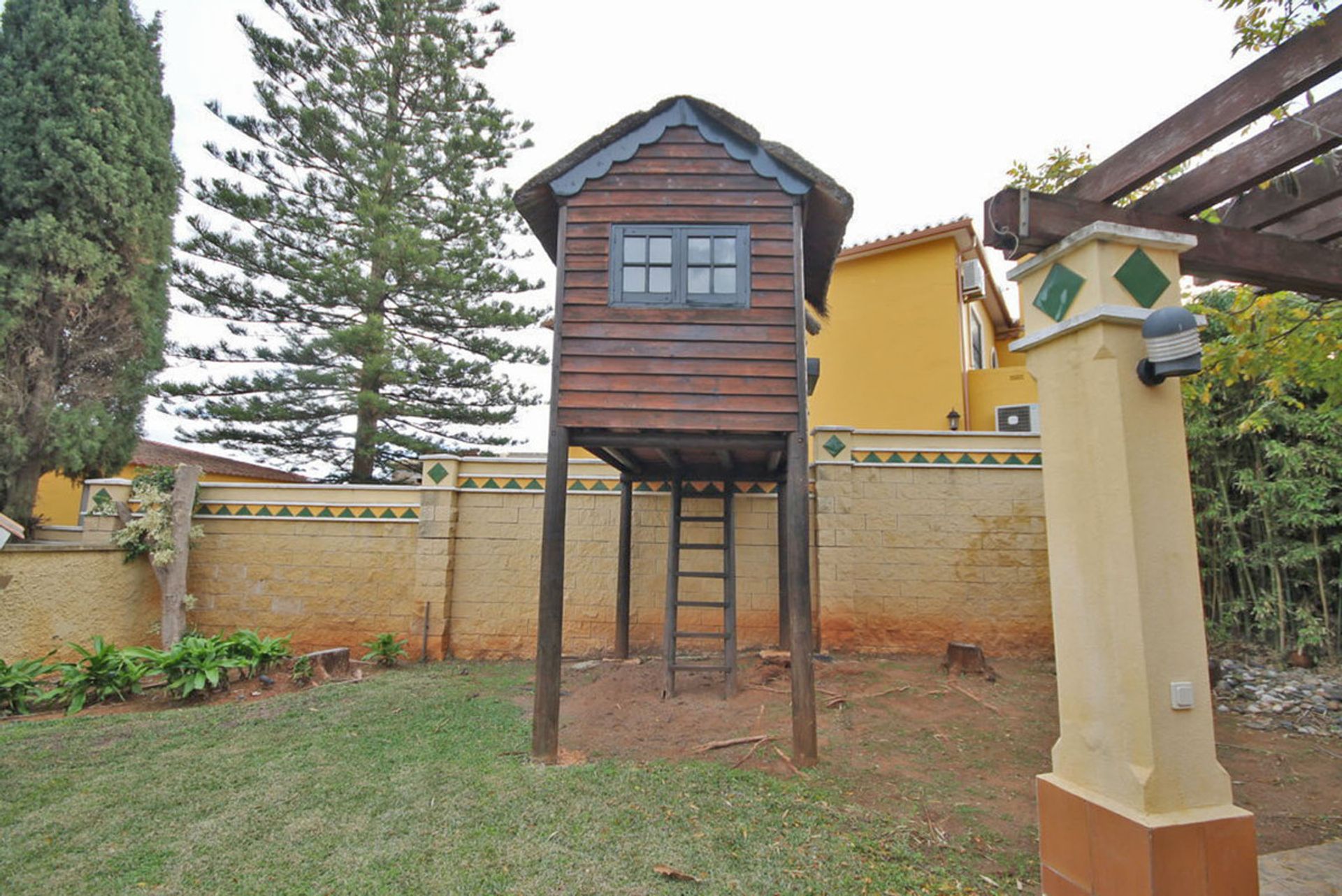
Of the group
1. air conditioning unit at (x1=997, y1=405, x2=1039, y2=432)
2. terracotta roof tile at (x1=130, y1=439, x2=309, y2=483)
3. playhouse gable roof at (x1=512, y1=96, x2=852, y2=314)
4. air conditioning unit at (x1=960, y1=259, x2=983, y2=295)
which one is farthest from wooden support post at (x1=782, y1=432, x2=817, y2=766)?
terracotta roof tile at (x1=130, y1=439, x2=309, y2=483)

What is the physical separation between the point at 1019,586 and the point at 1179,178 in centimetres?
499

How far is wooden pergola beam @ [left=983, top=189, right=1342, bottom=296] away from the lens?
2.11m

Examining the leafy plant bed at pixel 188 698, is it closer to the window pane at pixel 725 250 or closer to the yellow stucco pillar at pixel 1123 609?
the window pane at pixel 725 250

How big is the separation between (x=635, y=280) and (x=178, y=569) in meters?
5.89

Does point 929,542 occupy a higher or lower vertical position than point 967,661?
higher

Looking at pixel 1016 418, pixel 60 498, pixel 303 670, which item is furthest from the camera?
pixel 60 498

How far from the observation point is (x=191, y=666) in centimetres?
507

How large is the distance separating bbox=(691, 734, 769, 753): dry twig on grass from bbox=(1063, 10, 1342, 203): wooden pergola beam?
3.48 meters

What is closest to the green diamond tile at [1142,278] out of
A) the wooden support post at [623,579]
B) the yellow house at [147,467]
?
the wooden support post at [623,579]

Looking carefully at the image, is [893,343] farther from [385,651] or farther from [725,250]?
[385,651]

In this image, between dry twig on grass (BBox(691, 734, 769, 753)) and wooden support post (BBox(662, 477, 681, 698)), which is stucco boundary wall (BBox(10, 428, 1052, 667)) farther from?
dry twig on grass (BBox(691, 734, 769, 753))

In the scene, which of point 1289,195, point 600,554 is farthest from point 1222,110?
point 600,554

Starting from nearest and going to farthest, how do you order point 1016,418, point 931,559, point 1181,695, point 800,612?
point 1181,695
point 800,612
point 931,559
point 1016,418

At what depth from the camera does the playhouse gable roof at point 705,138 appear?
438cm
